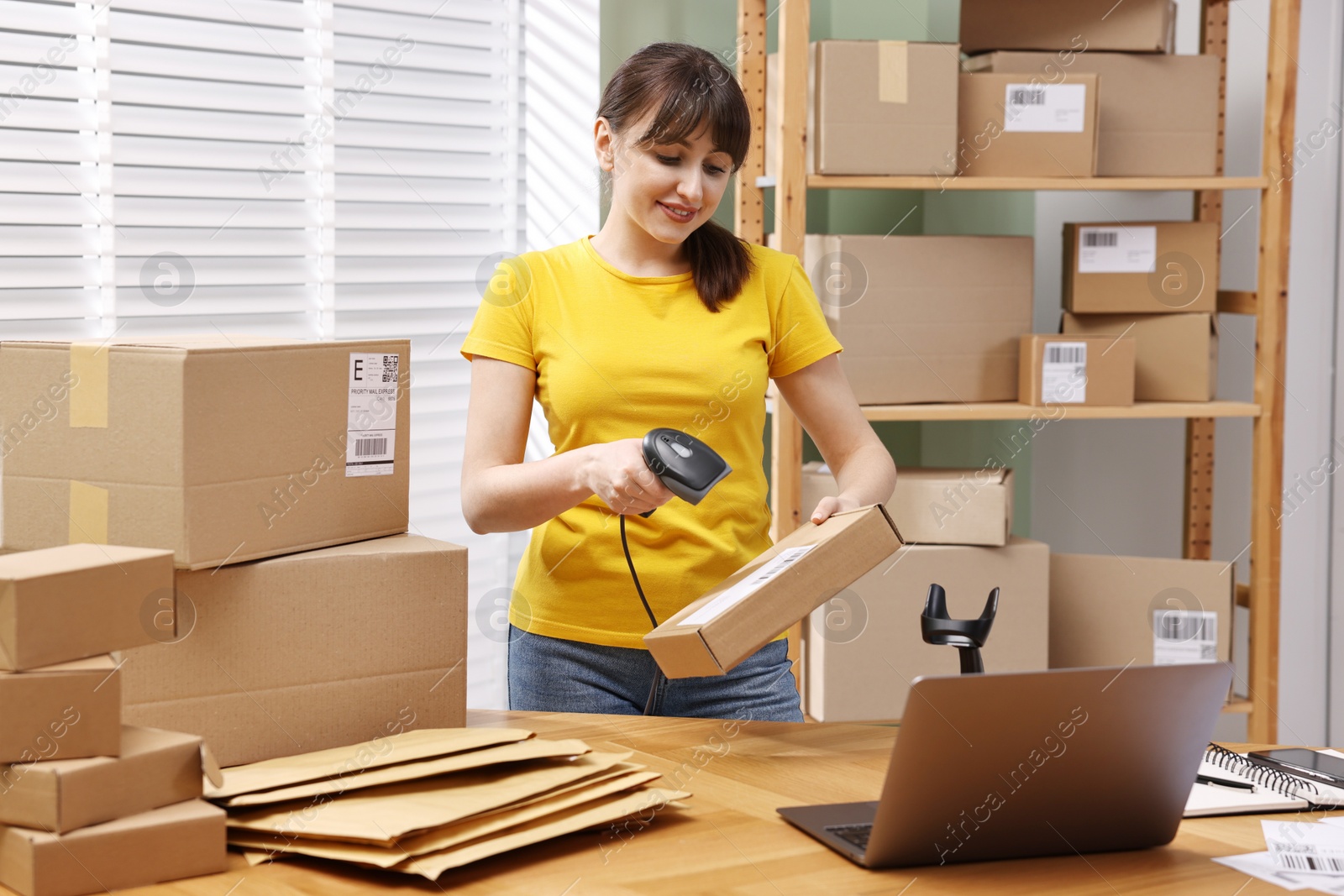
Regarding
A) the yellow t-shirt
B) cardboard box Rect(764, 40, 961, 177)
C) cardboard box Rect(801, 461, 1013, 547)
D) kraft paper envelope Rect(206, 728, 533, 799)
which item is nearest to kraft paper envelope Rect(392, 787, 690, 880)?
kraft paper envelope Rect(206, 728, 533, 799)

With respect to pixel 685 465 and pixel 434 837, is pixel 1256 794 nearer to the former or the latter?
pixel 685 465

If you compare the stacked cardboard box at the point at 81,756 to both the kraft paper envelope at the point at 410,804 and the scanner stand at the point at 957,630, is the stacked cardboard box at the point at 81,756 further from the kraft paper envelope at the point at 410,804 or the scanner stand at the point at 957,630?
the scanner stand at the point at 957,630

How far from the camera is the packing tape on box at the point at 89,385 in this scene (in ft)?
3.60

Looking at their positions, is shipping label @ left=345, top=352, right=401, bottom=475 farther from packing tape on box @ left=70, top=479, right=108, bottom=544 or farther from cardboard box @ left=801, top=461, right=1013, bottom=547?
cardboard box @ left=801, top=461, right=1013, bottom=547

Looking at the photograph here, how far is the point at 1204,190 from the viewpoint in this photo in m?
2.53

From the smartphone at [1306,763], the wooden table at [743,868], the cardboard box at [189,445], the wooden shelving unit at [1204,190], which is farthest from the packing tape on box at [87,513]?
the wooden shelving unit at [1204,190]

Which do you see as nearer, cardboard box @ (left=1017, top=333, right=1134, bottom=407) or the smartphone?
the smartphone

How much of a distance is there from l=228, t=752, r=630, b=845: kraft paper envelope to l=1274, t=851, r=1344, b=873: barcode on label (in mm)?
573

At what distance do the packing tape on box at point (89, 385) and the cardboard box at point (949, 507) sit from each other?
1.46 m

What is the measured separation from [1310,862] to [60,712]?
99 centimetres

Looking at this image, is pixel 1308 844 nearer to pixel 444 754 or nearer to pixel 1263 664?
pixel 444 754

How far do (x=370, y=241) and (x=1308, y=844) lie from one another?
2.04m

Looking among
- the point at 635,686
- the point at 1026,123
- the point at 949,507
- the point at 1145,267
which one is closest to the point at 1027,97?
the point at 1026,123

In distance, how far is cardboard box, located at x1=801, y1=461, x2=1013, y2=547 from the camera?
231cm
